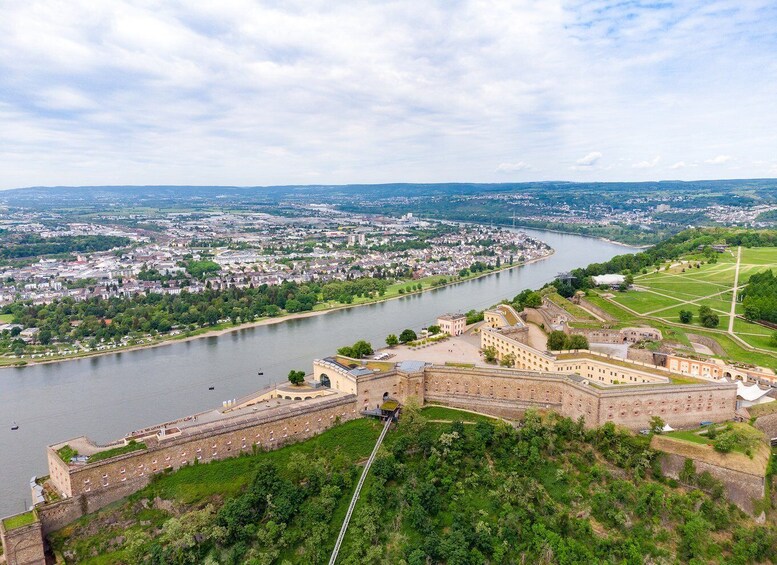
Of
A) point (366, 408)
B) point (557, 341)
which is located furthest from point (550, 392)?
point (366, 408)

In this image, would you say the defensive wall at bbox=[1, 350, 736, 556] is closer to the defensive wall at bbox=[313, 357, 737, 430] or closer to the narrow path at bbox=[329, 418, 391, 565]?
the defensive wall at bbox=[313, 357, 737, 430]

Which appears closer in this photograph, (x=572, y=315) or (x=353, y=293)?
(x=572, y=315)

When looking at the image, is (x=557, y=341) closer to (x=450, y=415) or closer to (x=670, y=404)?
(x=670, y=404)

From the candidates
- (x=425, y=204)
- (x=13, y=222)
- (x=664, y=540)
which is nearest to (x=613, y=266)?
(x=664, y=540)

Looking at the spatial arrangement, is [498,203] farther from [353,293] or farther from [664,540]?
[664,540]

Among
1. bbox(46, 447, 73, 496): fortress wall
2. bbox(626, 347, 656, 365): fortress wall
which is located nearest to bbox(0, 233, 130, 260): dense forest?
bbox(46, 447, 73, 496): fortress wall

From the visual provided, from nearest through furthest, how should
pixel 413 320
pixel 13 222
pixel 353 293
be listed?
pixel 413 320, pixel 353 293, pixel 13 222
